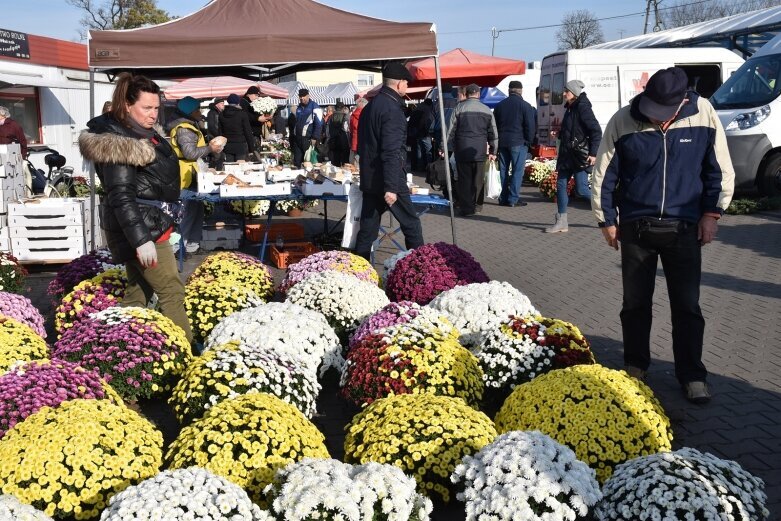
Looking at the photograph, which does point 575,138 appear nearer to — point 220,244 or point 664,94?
point 220,244

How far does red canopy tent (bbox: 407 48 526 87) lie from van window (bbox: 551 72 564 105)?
127 centimetres

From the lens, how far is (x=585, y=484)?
328cm

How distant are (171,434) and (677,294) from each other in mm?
3261

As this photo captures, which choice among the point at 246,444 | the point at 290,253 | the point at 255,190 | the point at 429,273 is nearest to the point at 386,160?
the point at 429,273

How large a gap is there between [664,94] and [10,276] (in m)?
5.95

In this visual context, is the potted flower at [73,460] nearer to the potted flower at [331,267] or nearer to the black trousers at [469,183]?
the potted flower at [331,267]

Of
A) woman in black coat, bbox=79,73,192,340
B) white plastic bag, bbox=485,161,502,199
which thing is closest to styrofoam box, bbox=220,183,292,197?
woman in black coat, bbox=79,73,192,340

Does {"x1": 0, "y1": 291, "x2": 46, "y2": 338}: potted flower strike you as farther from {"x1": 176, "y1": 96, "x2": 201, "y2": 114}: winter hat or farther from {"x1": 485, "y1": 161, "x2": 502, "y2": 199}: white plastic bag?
{"x1": 485, "y1": 161, "x2": 502, "y2": 199}: white plastic bag

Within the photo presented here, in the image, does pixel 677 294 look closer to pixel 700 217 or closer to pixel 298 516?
pixel 700 217

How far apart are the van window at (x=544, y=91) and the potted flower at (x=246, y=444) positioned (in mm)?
17667

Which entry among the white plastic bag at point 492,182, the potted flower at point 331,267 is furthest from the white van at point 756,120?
the potted flower at point 331,267

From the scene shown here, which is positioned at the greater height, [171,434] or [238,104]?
[238,104]

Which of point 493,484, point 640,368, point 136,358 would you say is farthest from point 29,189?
point 493,484

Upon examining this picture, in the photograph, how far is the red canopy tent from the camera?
17984 millimetres
